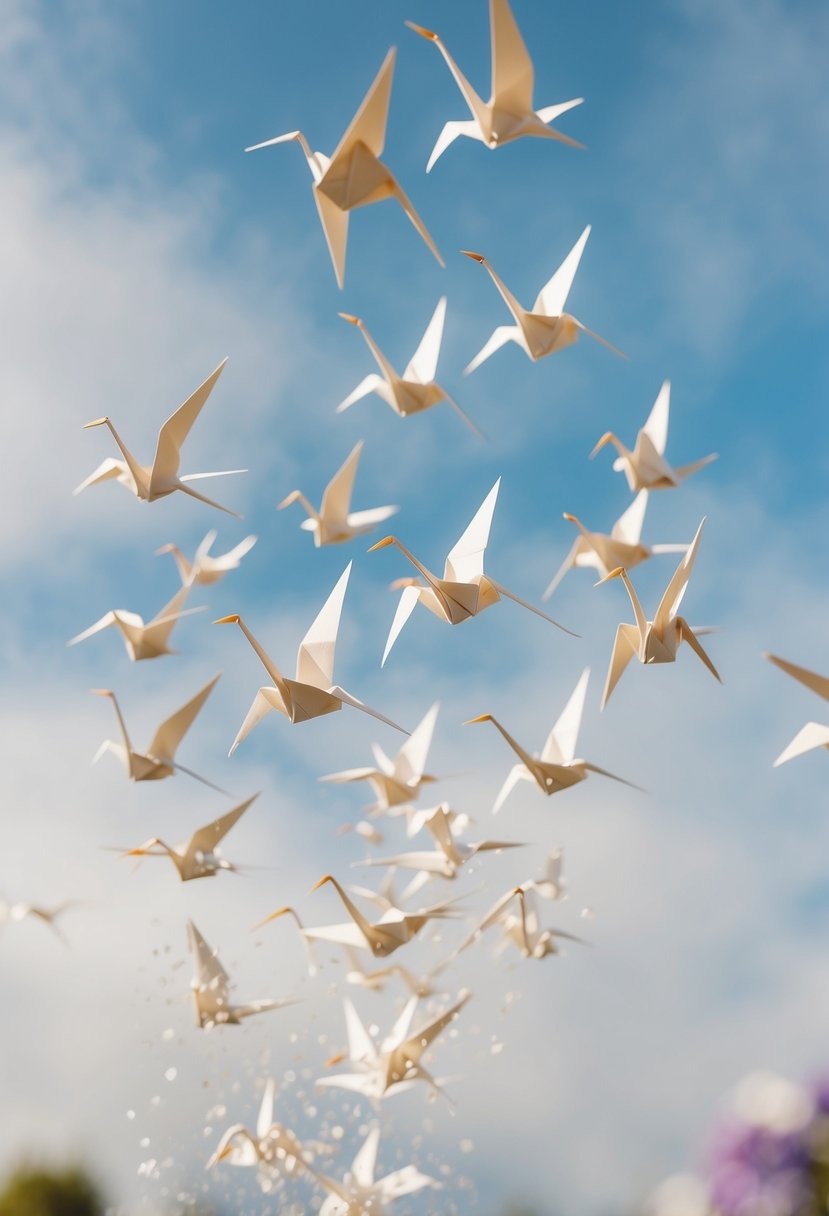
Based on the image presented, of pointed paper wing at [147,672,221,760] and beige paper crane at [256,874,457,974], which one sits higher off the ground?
pointed paper wing at [147,672,221,760]

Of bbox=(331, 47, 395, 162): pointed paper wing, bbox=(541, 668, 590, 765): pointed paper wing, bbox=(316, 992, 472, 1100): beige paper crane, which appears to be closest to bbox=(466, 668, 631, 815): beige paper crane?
bbox=(541, 668, 590, 765): pointed paper wing

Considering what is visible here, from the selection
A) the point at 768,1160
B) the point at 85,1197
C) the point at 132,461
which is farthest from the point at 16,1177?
the point at 768,1160

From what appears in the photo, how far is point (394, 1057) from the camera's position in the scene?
17.6 ft

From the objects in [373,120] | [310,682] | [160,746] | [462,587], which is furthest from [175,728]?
[373,120]

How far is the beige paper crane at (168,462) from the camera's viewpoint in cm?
429

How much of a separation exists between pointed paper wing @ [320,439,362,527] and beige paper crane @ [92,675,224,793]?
1678mm

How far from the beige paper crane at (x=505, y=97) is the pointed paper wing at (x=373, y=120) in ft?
1.47

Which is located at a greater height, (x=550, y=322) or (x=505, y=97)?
(x=505, y=97)

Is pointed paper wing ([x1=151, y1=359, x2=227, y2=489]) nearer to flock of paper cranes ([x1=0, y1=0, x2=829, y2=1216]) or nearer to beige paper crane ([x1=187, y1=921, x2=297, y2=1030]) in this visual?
flock of paper cranes ([x1=0, y1=0, x2=829, y2=1216])

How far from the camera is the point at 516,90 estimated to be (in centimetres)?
407

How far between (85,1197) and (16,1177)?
0.94m

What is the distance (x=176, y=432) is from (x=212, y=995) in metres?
3.08

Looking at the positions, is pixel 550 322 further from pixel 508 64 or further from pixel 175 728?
pixel 175 728

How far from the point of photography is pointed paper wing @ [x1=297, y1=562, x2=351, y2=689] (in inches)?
168
